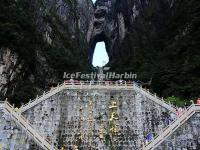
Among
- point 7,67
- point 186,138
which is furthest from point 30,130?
point 7,67

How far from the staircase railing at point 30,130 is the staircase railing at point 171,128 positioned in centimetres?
523

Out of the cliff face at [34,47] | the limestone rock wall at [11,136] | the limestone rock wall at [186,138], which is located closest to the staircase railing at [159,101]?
the limestone rock wall at [186,138]

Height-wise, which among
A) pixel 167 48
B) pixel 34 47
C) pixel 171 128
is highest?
pixel 167 48

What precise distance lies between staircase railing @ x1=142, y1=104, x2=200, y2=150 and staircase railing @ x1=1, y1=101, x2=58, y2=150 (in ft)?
17.2

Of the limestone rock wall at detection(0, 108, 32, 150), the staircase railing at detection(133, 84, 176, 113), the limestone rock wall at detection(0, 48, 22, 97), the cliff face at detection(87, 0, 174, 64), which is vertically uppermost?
the cliff face at detection(87, 0, 174, 64)

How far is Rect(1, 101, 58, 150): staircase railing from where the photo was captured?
22062mm

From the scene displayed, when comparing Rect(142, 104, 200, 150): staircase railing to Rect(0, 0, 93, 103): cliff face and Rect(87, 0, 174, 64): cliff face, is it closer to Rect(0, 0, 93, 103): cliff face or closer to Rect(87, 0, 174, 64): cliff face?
Rect(0, 0, 93, 103): cliff face

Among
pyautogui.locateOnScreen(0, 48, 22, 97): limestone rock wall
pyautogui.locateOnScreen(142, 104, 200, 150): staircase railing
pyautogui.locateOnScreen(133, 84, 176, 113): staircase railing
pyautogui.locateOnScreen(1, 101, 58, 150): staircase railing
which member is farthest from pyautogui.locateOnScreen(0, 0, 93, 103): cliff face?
pyautogui.locateOnScreen(142, 104, 200, 150): staircase railing

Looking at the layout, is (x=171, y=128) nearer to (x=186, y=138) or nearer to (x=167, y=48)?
(x=186, y=138)

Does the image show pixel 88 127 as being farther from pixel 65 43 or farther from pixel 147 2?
pixel 147 2

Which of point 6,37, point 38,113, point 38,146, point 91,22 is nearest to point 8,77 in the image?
point 6,37

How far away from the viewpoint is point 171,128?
22.4 metres

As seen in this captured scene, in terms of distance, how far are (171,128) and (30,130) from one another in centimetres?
783

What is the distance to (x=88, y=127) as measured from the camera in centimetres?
2648
